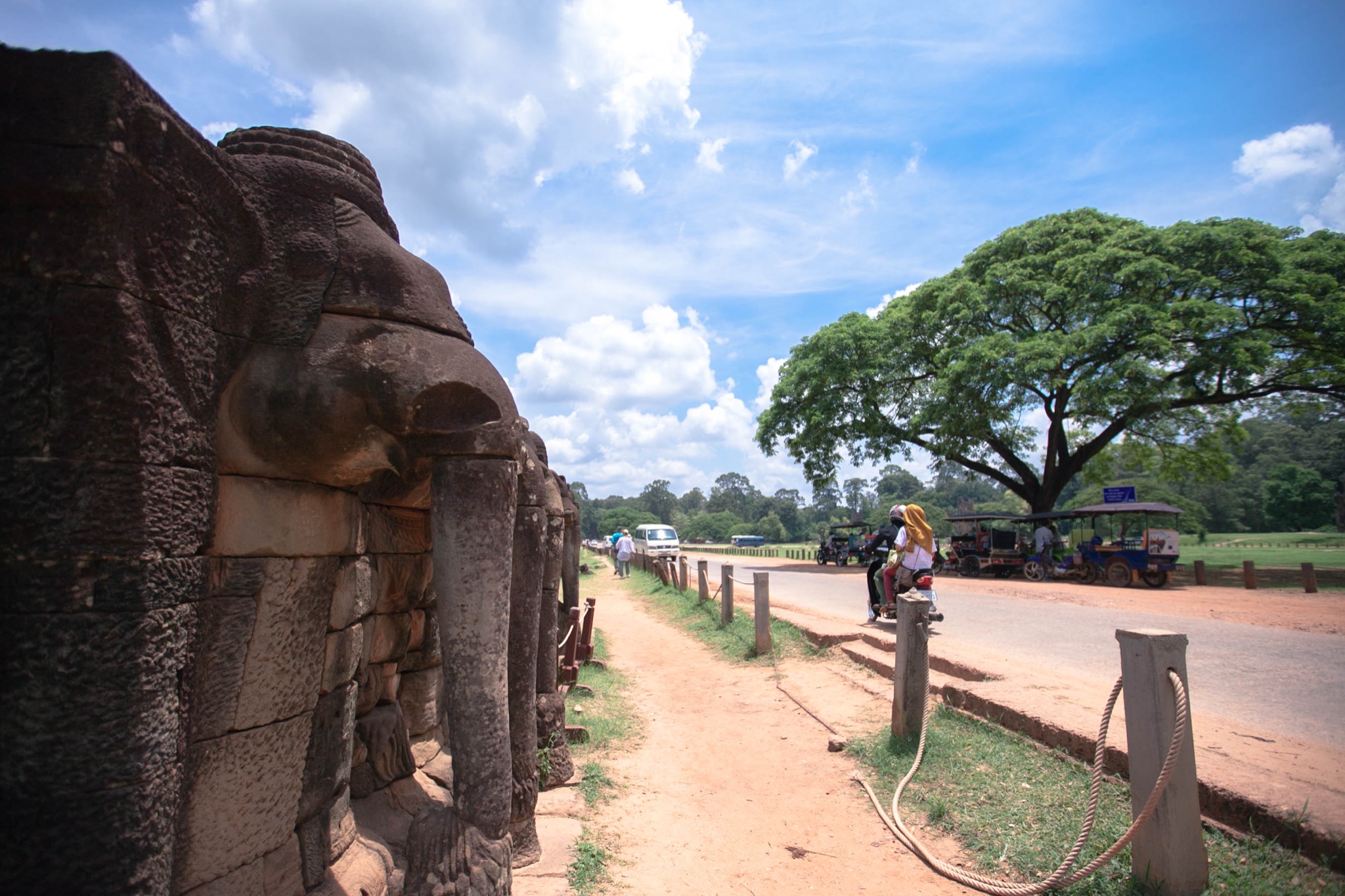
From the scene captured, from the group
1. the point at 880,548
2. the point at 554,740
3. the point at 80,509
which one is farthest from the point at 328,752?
the point at 880,548

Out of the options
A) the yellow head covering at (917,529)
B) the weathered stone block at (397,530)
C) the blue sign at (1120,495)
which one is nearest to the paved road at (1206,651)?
the yellow head covering at (917,529)

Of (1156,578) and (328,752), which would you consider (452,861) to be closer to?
(328,752)

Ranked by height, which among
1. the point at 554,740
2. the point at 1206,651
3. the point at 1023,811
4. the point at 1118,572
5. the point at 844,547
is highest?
the point at 844,547

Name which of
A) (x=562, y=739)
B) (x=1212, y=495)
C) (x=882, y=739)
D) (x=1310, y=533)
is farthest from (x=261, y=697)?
(x=1212, y=495)

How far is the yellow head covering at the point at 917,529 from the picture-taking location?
839 centimetres

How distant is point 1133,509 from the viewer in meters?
16.1

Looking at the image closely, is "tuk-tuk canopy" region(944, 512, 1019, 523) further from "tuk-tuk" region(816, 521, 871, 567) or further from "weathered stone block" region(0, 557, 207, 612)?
"weathered stone block" region(0, 557, 207, 612)

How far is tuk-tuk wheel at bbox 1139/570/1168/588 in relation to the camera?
15195mm

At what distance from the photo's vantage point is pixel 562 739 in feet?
16.2

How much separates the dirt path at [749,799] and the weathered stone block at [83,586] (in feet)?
9.23

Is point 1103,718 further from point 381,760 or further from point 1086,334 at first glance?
point 1086,334

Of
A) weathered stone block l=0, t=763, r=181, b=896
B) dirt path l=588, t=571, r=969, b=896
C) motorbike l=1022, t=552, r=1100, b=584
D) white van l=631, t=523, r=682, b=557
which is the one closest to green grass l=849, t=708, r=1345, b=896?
dirt path l=588, t=571, r=969, b=896

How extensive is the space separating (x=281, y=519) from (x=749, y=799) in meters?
3.97

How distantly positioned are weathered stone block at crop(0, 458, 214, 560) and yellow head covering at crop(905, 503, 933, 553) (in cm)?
769
